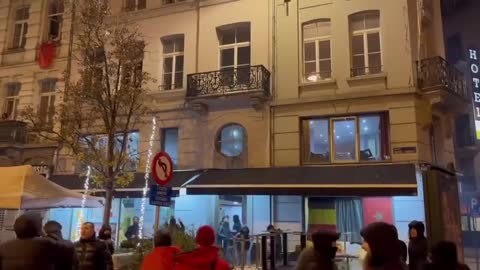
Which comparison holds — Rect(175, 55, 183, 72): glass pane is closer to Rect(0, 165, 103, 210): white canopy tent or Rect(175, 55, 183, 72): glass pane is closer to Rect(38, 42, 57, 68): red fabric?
Rect(38, 42, 57, 68): red fabric

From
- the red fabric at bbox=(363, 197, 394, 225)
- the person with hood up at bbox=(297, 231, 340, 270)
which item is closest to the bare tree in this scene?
the red fabric at bbox=(363, 197, 394, 225)

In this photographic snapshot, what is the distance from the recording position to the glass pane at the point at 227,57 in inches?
656

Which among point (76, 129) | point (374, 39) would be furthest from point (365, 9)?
point (76, 129)

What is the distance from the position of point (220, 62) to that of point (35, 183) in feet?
30.9

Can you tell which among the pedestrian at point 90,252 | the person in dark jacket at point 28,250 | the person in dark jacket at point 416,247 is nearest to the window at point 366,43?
the person in dark jacket at point 416,247

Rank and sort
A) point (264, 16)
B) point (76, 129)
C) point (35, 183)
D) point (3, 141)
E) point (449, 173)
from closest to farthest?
point (35, 183), point (76, 129), point (449, 173), point (264, 16), point (3, 141)

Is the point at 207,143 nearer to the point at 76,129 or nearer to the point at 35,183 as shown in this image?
the point at 76,129

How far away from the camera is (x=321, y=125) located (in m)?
15.1

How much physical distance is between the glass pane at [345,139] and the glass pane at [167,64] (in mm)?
6639

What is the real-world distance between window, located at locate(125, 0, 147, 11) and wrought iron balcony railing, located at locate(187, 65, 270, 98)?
437 cm

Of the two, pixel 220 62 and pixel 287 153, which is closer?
pixel 287 153

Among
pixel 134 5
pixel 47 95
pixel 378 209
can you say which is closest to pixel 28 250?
pixel 378 209

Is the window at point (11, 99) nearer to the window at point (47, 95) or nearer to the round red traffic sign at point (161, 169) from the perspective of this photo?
the window at point (47, 95)

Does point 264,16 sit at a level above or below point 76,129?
above
